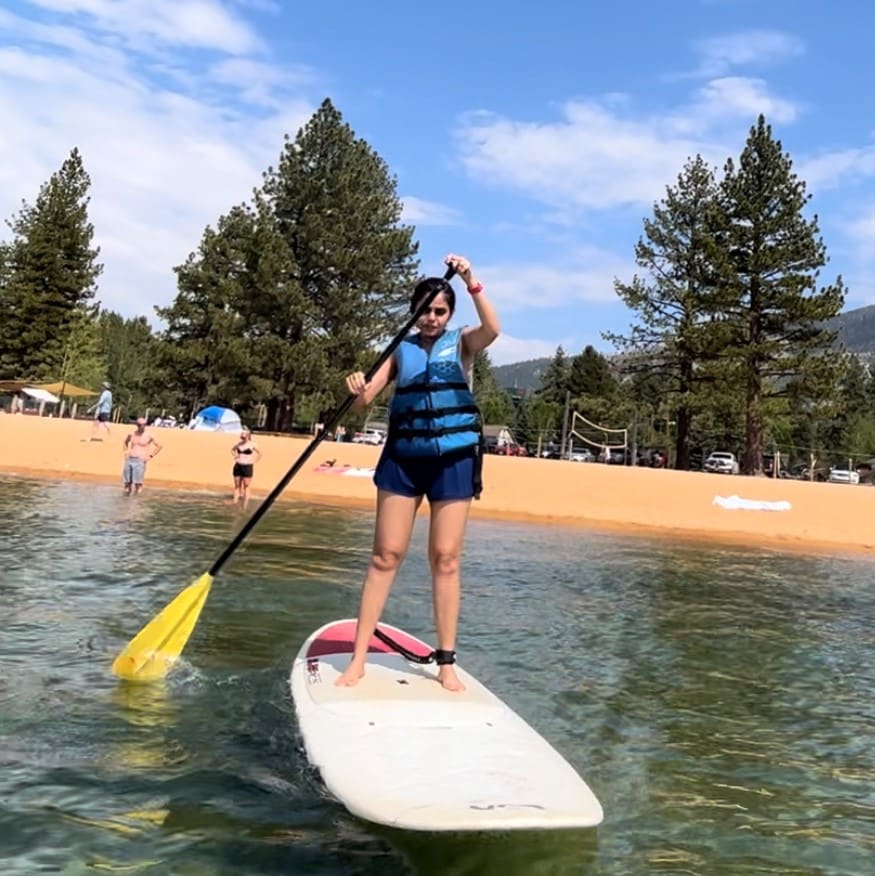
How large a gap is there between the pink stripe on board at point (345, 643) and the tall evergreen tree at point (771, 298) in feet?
113

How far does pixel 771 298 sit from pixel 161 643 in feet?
122

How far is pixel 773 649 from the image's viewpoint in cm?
782

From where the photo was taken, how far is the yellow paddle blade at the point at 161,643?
5.32 meters

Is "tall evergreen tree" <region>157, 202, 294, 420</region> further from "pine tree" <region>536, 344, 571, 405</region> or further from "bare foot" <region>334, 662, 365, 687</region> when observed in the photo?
"pine tree" <region>536, 344, 571, 405</region>

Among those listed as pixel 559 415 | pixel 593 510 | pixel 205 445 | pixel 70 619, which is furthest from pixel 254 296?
pixel 559 415

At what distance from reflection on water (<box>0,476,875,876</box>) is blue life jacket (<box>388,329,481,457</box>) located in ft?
5.22

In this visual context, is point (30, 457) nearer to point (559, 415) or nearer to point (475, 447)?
point (475, 447)

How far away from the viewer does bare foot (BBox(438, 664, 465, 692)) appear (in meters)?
4.48

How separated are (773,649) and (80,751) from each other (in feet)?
19.2

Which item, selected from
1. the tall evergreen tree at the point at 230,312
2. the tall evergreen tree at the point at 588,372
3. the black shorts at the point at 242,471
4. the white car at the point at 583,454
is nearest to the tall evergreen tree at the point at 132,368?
the tall evergreen tree at the point at 230,312

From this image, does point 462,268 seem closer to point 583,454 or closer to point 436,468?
point 436,468

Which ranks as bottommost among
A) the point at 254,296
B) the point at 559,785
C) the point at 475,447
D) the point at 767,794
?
the point at 767,794

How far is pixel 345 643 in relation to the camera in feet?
17.6

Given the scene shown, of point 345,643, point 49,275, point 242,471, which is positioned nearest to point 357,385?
point 345,643
